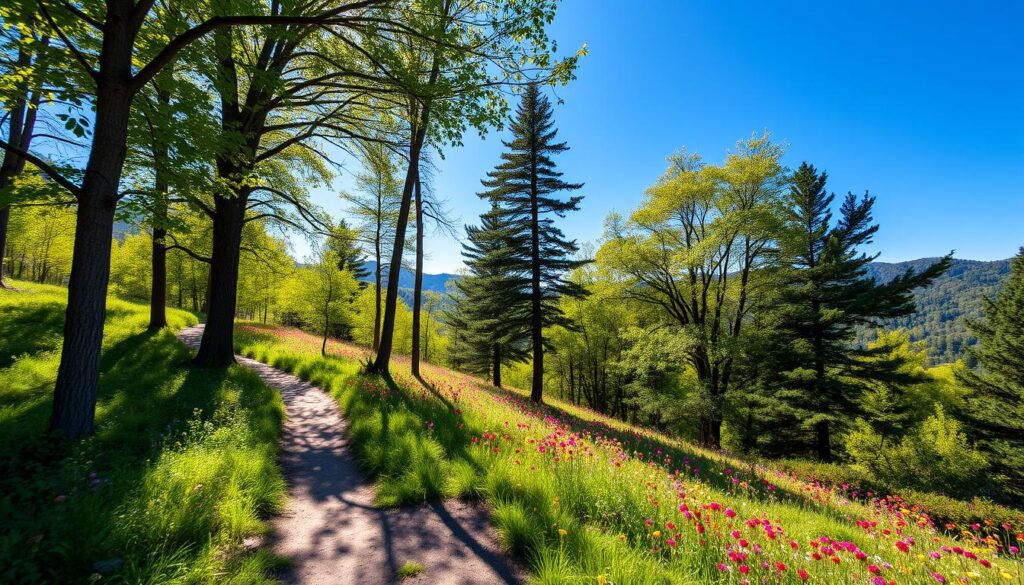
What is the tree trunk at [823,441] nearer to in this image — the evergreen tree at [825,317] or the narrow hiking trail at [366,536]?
the evergreen tree at [825,317]

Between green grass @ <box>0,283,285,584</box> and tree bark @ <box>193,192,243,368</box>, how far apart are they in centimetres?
216

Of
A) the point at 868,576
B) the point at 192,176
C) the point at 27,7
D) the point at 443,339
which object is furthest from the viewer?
the point at 443,339

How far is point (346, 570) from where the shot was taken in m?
2.96

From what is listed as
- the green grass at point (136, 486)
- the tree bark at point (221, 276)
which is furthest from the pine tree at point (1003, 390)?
the tree bark at point (221, 276)

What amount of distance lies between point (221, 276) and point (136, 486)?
7.63m

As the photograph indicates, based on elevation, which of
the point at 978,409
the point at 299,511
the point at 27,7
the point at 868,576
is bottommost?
the point at 978,409

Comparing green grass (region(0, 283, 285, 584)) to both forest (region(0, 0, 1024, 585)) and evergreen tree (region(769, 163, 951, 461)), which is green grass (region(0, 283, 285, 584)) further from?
evergreen tree (region(769, 163, 951, 461))

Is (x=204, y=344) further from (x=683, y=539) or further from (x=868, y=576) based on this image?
(x=868, y=576)

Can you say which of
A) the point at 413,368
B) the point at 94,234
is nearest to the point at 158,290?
the point at 413,368

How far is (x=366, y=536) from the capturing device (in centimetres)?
343

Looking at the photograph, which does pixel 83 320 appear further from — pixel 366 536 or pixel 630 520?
pixel 630 520

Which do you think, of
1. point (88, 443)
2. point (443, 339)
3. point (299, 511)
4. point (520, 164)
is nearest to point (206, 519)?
point (299, 511)

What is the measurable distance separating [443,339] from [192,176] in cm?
4784

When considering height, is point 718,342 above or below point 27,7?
below
